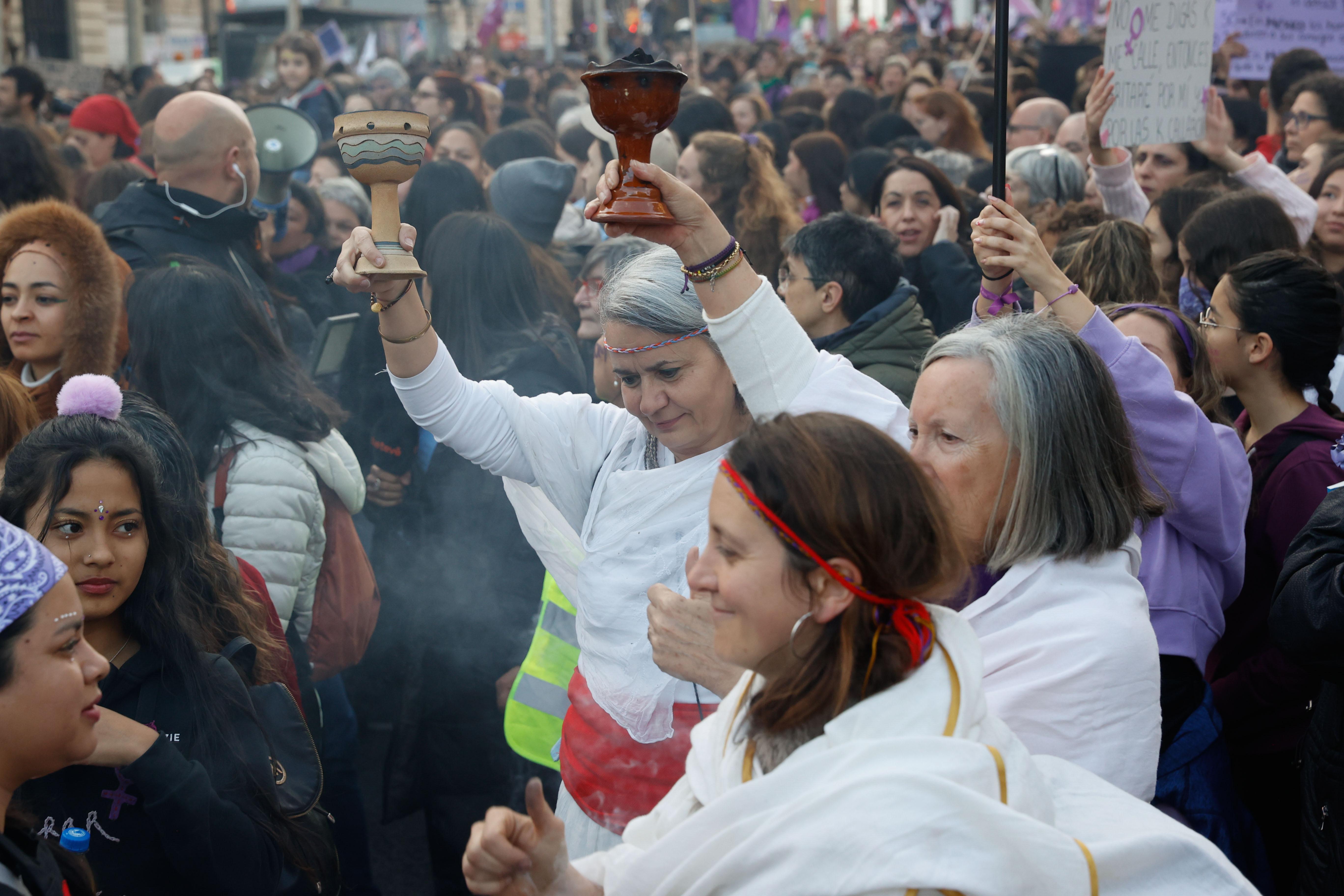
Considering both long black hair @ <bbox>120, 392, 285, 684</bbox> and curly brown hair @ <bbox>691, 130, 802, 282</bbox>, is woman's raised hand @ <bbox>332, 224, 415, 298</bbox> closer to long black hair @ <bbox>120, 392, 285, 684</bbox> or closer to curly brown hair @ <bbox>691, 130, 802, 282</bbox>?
long black hair @ <bbox>120, 392, 285, 684</bbox>

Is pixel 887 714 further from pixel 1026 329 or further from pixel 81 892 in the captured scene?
pixel 81 892

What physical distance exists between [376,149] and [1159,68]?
9.80 feet

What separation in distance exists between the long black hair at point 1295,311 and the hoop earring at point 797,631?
2252 mm

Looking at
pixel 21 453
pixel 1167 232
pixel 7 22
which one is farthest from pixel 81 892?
pixel 7 22

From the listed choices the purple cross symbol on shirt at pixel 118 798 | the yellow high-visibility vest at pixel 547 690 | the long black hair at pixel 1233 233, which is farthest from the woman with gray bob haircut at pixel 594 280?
the purple cross symbol on shirt at pixel 118 798

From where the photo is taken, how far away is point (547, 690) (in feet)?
9.34

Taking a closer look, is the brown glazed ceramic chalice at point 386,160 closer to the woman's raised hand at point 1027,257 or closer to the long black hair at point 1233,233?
the woman's raised hand at point 1027,257

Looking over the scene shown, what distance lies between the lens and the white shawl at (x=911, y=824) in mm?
1343

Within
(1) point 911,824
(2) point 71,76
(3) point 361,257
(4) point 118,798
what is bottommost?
(4) point 118,798

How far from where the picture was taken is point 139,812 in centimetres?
216

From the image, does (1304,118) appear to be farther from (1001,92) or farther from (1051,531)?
(1051,531)

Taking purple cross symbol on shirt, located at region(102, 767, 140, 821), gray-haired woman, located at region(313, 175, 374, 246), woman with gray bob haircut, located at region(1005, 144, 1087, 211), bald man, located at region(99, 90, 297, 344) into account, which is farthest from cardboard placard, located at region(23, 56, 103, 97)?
purple cross symbol on shirt, located at region(102, 767, 140, 821)

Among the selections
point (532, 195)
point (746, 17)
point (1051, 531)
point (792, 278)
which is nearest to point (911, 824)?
point (1051, 531)

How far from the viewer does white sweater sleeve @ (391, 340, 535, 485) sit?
2525 mm
